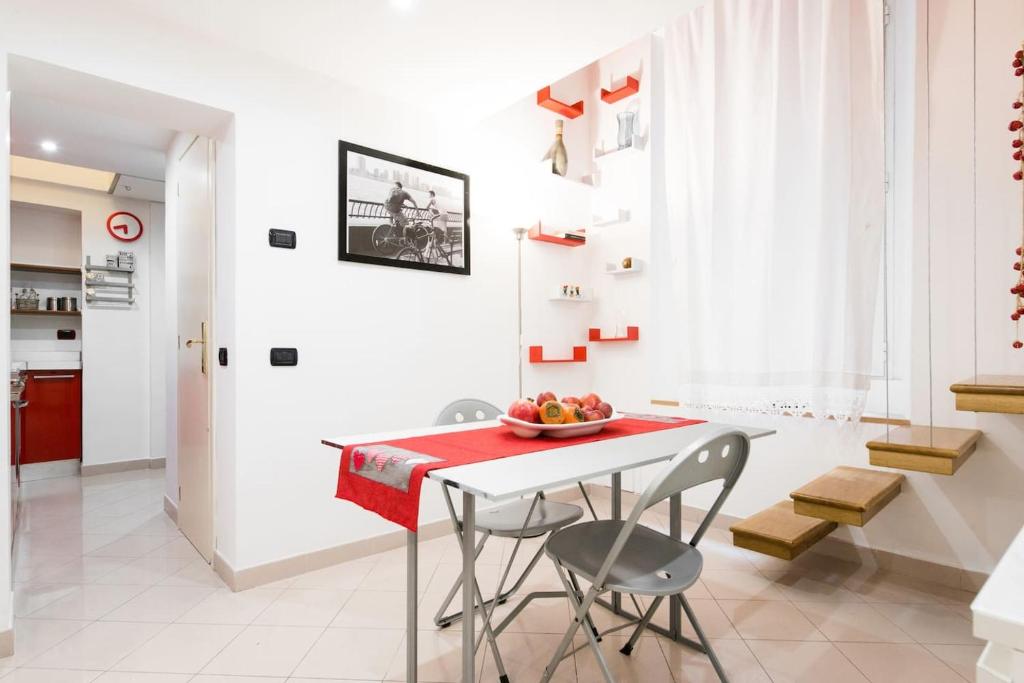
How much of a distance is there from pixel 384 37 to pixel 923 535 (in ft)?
11.5

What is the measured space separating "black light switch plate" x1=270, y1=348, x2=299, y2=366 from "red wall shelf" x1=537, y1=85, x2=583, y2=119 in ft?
8.14

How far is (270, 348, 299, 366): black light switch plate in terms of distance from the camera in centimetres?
255

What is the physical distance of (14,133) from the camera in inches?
129

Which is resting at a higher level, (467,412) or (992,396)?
(992,396)

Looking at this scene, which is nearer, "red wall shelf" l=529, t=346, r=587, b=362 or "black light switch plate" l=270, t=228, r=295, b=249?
"black light switch plate" l=270, t=228, r=295, b=249

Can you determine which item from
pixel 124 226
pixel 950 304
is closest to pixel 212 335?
pixel 124 226

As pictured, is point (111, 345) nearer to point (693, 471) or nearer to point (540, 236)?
point (540, 236)

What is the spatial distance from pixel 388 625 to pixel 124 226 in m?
4.88

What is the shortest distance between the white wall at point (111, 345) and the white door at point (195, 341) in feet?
7.13

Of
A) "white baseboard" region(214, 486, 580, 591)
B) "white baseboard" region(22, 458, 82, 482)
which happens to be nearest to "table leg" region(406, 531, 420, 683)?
"white baseboard" region(214, 486, 580, 591)

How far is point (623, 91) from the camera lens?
378 centimetres

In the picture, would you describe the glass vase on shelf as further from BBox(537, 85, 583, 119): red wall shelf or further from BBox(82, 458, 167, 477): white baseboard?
BBox(82, 458, 167, 477): white baseboard

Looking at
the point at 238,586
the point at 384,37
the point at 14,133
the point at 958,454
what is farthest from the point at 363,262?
the point at 958,454

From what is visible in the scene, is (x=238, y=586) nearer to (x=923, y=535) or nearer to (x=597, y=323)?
(x=597, y=323)
